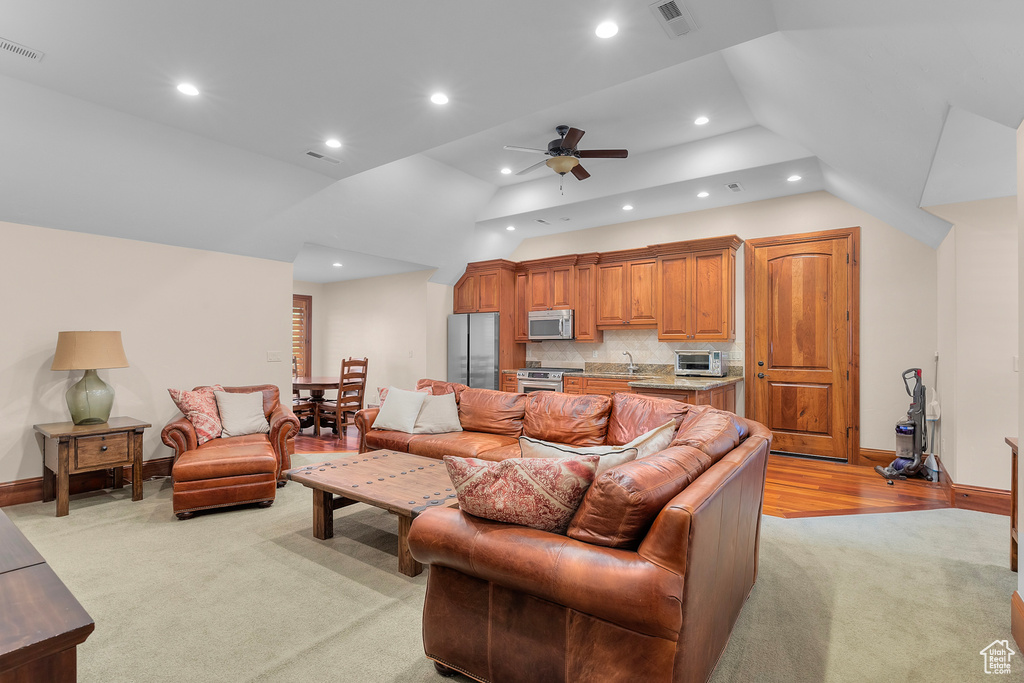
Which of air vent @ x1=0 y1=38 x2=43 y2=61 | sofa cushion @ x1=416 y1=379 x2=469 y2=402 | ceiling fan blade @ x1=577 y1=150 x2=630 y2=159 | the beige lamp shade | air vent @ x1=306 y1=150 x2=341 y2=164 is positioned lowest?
sofa cushion @ x1=416 y1=379 x2=469 y2=402

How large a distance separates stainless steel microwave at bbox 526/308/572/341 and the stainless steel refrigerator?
50 centimetres

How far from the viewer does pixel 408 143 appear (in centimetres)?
374

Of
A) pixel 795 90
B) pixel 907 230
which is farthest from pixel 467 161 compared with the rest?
pixel 907 230

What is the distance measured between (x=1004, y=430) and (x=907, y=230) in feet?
6.67

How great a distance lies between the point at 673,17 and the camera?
227 centimetres

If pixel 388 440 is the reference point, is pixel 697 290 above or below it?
above

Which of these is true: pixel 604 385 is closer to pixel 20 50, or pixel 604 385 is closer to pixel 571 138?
pixel 571 138

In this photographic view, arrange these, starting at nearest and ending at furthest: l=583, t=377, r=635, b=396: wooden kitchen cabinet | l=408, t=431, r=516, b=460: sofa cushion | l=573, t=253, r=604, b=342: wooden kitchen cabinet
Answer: l=408, t=431, r=516, b=460: sofa cushion
l=583, t=377, r=635, b=396: wooden kitchen cabinet
l=573, t=253, r=604, b=342: wooden kitchen cabinet

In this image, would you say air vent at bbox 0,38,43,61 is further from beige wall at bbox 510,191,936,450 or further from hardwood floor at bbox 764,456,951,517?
beige wall at bbox 510,191,936,450

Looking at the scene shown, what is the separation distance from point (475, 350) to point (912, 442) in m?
4.98

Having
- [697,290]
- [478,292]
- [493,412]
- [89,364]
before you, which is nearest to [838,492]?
[697,290]

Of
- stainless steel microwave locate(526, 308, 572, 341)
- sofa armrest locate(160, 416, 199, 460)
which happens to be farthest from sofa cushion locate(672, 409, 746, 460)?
stainless steel microwave locate(526, 308, 572, 341)

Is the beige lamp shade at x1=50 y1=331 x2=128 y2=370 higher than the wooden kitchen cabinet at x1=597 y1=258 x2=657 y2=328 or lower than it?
lower

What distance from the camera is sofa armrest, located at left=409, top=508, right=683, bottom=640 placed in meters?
1.35
